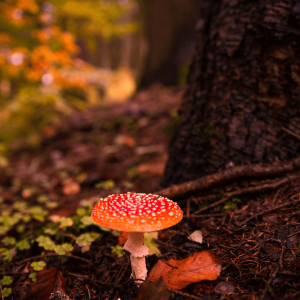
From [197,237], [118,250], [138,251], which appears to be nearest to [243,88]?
[197,237]

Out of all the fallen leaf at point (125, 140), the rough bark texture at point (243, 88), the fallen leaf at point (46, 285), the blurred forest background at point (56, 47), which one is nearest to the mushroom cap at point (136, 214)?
the fallen leaf at point (46, 285)

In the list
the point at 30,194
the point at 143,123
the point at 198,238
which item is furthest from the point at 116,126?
the point at 198,238

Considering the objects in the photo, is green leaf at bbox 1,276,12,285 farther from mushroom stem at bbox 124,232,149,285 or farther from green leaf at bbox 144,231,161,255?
green leaf at bbox 144,231,161,255

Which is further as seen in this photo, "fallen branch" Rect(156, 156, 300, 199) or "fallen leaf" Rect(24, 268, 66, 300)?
"fallen branch" Rect(156, 156, 300, 199)

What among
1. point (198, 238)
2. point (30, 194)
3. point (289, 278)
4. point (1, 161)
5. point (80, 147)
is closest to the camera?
point (289, 278)

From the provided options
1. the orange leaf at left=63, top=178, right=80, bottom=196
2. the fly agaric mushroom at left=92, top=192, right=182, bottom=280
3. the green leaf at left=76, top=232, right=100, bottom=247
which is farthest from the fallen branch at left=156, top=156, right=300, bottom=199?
the orange leaf at left=63, top=178, right=80, bottom=196

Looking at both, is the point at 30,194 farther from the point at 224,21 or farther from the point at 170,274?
the point at 224,21

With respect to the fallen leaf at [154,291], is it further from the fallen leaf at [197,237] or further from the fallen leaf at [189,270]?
the fallen leaf at [197,237]
